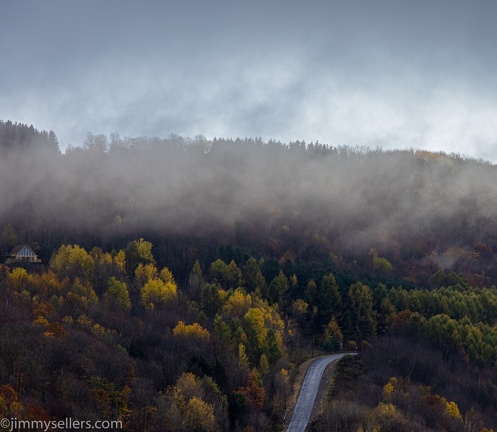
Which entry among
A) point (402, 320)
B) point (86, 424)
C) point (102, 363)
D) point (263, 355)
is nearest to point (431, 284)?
point (402, 320)

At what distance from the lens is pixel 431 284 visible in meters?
143

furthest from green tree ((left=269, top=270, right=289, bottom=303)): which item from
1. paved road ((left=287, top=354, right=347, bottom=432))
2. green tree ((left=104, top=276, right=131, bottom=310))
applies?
green tree ((left=104, top=276, right=131, bottom=310))

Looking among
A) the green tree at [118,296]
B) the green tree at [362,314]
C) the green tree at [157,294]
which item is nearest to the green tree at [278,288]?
the green tree at [362,314]

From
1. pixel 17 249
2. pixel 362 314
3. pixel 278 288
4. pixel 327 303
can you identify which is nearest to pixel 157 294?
pixel 278 288

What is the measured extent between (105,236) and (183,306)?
2511 inches

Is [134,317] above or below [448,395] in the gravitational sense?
A: above

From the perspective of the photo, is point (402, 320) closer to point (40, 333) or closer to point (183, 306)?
point (183, 306)

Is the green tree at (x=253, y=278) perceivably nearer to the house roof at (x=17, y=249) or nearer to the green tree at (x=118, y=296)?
the green tree at (x=118, y=296)

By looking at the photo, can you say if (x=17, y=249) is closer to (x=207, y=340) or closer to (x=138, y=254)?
(x=138, y=254)

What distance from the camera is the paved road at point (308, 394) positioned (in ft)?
199

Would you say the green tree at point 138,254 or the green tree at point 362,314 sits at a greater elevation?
the green tree at point 138,254

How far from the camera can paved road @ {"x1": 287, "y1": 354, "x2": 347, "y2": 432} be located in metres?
60.7

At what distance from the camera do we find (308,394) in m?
68.1

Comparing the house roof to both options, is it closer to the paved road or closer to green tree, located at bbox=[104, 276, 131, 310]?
green tree, located at bbox=[104, 276, 131, 310]
